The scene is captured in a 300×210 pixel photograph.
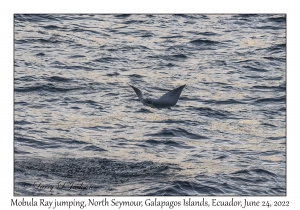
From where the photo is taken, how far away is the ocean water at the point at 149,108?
12.5 meters

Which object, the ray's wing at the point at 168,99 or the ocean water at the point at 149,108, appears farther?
the ocean water at the point at 149,108

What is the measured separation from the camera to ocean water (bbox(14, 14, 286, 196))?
12531 millimetres

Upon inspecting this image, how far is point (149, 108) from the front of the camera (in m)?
16.9

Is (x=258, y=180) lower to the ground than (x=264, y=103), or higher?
lower

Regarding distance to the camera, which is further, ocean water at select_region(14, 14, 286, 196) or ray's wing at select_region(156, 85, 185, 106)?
ocean water at select_region(14, 14, 286, 196)

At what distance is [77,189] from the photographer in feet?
38.7

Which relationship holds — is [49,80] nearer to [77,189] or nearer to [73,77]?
[73,77]

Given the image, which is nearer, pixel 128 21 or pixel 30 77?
pixel 30 77

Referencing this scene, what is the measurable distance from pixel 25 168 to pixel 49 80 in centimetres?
589

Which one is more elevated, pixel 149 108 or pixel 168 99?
pixel 168 99

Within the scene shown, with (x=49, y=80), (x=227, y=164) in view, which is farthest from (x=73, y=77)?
(x=227, y=164)

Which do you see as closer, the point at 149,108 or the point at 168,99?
the point at 168,99

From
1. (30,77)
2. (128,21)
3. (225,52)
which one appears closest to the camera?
(30,77)
